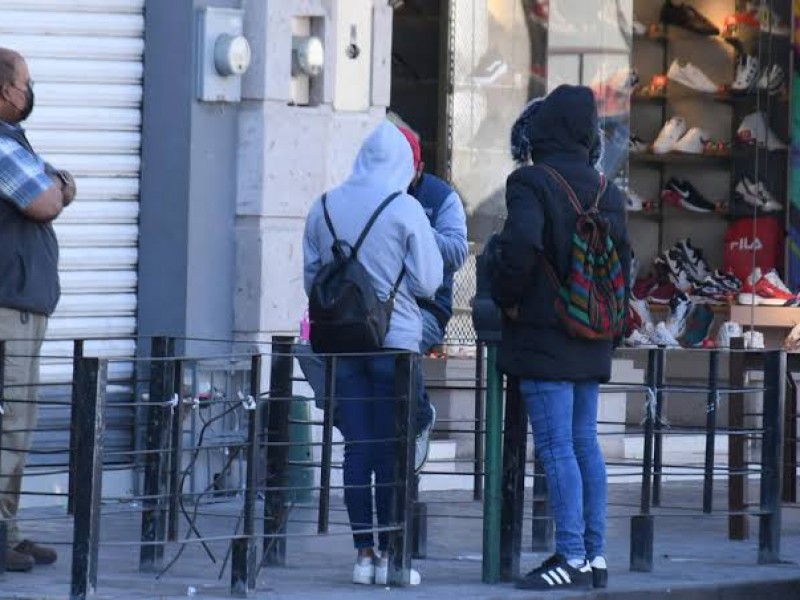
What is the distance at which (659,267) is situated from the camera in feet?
53.6

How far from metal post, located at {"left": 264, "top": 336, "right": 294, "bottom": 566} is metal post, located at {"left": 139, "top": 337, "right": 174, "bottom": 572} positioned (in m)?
0.41

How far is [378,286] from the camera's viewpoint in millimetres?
8742

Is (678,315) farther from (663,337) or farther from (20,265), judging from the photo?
(20,265)

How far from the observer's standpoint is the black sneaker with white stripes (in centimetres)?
866

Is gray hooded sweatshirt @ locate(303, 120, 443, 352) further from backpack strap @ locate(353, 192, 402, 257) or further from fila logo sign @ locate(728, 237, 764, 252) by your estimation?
fila logo sign @ locate(728, 237, 764, 252)

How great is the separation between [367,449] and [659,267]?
25.6 ft

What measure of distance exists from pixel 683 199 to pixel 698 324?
47.7 inches

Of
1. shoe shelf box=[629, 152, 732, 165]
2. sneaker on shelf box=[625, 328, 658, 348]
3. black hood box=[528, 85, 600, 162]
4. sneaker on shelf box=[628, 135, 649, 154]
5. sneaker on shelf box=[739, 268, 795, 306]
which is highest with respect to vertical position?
sneaker on shelf box=[628, 135, 649, 154]

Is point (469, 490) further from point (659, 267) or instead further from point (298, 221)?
point (659, 267)

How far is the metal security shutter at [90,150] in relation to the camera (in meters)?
11.0

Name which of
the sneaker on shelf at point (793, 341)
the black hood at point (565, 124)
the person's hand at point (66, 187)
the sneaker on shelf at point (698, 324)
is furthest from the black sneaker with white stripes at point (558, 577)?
the sneaker on shelf at point (698, 324)

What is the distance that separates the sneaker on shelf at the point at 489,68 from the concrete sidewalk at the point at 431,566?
3.42 metres

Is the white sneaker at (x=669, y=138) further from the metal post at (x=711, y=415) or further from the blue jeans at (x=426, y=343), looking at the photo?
the blue jeans at (x=426, y=343)

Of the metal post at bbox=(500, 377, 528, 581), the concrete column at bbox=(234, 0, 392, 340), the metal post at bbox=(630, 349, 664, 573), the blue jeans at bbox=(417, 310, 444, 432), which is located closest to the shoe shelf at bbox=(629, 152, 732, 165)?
the concrete column at bbox=(234, 0, 392, 340)
